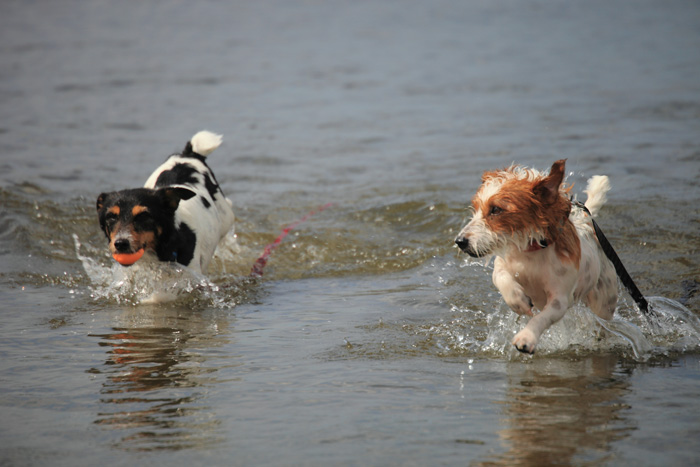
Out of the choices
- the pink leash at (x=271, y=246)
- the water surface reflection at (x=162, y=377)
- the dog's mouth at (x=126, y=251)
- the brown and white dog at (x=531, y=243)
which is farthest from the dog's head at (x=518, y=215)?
the pink leash at (x=271, y=246)

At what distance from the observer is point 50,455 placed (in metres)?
3.52

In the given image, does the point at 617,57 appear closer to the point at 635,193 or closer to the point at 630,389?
the point at 635,193

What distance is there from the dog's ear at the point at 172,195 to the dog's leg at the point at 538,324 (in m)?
3.29

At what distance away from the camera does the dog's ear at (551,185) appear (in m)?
4.22

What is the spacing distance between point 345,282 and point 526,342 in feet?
10.6

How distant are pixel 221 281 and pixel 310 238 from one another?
1.43 m

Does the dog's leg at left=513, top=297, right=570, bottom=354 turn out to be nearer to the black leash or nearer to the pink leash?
the black leash

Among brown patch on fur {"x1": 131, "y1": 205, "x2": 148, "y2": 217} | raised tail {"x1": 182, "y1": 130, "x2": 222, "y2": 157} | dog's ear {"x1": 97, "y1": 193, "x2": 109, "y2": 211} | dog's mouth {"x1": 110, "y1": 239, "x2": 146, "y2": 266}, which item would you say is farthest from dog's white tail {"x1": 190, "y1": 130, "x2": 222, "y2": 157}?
dog's mouth {"x1": 110, "y1": 239, "x2": 146, "y2": 266}

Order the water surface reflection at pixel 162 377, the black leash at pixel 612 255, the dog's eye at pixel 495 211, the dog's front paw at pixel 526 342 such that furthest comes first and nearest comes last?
the black leash at pixel 612 255 → the dog's eye at pixel 495 211 → the dog's front paw at pixel 526 342 → the water surface reflection at pixel 162 377

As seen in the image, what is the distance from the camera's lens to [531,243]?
4410 millimetres

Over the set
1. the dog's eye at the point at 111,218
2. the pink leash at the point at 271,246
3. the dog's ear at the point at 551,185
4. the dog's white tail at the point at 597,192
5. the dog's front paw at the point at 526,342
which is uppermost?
the dog's ear at the point at 551,185

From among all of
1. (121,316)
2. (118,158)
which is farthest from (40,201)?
(121,316)

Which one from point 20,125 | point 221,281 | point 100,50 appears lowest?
point 221,281

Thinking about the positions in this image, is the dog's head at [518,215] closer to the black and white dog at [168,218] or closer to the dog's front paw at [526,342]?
the dog's front paw at [526,342]
